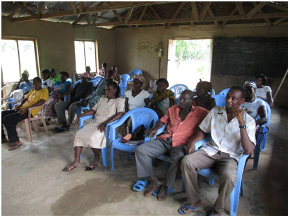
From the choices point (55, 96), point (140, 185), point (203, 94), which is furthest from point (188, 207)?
point (55, 96)

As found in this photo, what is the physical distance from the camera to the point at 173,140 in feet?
8.22

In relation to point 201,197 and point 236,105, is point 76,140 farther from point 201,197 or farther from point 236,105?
point 236,105

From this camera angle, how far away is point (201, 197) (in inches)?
92.0

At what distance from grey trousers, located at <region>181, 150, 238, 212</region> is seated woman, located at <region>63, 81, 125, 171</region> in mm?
1228

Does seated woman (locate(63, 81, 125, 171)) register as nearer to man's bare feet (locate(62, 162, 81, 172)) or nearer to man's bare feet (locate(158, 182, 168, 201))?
man's bare feet (locate(62, 162, 81, 172))

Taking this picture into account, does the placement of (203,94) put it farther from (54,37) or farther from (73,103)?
(54,37)

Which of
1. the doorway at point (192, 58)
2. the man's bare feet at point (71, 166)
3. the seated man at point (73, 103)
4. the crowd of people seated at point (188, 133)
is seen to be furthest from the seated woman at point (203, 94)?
the doorway at point (192, 58)

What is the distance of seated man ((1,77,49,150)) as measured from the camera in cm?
356

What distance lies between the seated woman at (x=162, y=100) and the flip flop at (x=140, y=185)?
1129 mm

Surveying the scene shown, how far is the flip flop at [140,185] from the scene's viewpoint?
245 cm

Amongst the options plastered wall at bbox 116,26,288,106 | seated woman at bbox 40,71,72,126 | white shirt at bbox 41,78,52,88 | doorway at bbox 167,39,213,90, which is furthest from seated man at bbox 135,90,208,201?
doorway at bbox 167,39,213,90

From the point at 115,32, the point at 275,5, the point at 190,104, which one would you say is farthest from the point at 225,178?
the point at 115,32

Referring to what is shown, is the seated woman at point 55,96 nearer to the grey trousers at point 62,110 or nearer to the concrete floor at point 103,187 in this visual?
the grey trousers at point 62,110

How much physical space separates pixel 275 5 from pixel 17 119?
275 inches
